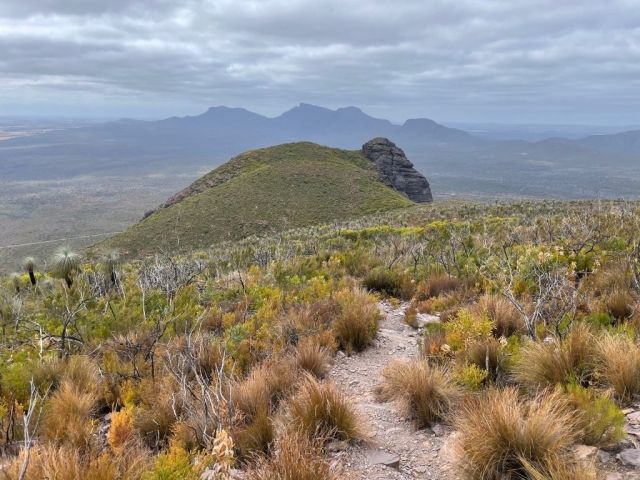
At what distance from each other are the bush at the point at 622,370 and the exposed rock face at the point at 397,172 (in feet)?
266

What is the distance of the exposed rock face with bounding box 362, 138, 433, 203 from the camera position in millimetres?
85438

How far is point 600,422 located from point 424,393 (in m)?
1.29

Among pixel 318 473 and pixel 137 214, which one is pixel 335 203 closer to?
pixel 318 473

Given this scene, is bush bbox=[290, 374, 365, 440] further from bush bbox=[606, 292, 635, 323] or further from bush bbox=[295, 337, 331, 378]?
bush bbox=[606, 292, 635, 323]

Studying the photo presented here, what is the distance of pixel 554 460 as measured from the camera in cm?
247

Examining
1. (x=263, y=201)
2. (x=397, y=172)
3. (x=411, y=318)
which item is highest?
(x=397, y=172)

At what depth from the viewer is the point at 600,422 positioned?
8.94 feet

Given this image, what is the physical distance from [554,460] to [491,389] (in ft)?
2.66

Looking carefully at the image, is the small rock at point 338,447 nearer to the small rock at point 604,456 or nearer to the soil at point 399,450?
the soil at point 399,450

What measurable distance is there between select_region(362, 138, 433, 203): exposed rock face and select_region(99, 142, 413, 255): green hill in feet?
12.4

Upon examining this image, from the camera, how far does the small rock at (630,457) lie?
2.52m

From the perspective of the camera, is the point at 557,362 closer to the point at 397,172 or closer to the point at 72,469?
the point at 72,469

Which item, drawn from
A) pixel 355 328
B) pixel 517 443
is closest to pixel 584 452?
pixel 517 443

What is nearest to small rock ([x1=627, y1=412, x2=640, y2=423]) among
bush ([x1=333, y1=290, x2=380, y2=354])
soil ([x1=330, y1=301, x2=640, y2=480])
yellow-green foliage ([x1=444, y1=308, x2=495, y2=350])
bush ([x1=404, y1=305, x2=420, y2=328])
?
soil ([x1=330, y1=301, x2=640, y2=480])
